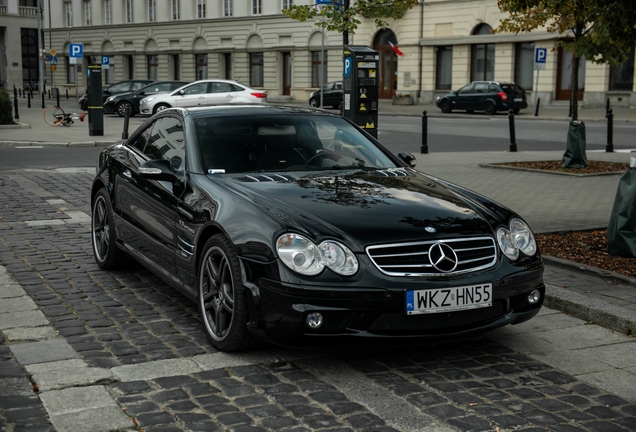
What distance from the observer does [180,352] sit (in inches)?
208

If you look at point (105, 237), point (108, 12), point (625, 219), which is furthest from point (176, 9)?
point (625, 219)

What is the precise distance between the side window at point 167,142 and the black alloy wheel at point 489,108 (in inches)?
1280

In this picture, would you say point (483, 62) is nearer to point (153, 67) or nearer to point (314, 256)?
point (153, 67)

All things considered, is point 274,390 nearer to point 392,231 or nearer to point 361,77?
point 392,231

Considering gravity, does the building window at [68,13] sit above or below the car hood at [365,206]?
above

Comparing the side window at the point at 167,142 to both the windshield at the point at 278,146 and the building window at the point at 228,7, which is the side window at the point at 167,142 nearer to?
the windshield at the point at 278,146

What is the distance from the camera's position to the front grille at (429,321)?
4.80m

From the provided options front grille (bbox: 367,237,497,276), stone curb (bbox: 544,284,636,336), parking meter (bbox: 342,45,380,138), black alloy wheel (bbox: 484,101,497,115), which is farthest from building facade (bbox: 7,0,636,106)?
front grille (bbox: 367,237,497,276)

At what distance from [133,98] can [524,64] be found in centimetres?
2042

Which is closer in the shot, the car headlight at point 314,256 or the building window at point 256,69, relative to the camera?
the car headlight at point 314,256

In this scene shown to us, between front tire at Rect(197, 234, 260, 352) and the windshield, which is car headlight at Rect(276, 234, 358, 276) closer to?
front tire at Rect(197, 234, 260, 352)

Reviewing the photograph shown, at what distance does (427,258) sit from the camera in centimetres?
489

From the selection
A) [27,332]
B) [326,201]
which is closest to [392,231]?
[326,201]

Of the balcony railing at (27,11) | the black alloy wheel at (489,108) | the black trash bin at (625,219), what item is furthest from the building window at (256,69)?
the black trash bin at (625,219)
